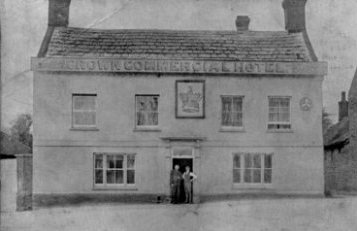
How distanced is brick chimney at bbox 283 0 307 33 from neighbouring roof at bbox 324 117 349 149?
9.84ft

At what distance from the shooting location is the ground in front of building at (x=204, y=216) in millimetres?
15961

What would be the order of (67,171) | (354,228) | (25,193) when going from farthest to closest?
(67,171) < (25,193) < (354,228)

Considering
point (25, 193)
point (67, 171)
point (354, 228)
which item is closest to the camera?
point (354, 228)

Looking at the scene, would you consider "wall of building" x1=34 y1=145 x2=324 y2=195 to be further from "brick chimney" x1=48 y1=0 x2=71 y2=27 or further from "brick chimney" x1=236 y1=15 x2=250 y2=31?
"brick chimney" x1=48 y1=0 x2=71 y2=27

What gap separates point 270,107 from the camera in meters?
19.4

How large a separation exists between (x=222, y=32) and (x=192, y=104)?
7.23ft

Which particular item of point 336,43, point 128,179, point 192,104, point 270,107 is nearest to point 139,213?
point 128,179

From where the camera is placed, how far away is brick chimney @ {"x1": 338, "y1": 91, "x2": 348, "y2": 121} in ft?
61.4

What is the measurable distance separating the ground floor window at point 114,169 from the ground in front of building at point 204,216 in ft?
3.17

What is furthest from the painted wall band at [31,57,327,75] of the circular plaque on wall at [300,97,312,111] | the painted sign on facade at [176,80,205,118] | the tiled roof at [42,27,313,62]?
the circular plaque on wall at [300,97,312,111]

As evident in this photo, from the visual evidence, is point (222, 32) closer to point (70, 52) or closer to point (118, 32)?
point (118, 32)

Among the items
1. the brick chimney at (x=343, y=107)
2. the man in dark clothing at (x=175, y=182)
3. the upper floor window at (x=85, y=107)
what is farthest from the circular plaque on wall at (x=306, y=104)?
the upper floor window at (x=85, y=107)

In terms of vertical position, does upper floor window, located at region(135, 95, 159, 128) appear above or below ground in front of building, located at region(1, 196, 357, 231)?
above

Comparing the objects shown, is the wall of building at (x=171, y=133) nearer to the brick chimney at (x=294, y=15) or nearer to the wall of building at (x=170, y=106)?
the wall of building at (x=170, y=106)
